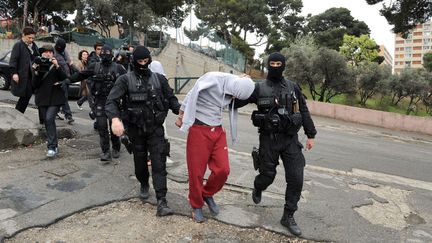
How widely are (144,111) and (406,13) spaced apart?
37.9ft

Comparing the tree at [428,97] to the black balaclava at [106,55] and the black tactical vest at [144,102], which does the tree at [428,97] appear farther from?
the black tactical vest at [144,102]

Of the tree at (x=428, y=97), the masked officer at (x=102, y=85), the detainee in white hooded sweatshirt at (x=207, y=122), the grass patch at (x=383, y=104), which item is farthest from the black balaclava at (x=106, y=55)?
the tree at (x=428, y=97)

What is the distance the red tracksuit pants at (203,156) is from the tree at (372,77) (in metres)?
17.3

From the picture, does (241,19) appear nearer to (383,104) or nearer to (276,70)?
(383,104)

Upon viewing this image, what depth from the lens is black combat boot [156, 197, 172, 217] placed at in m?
4.06

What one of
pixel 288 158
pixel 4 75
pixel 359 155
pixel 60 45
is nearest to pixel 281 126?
pixel 288 158

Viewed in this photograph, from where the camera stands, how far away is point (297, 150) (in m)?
3.94

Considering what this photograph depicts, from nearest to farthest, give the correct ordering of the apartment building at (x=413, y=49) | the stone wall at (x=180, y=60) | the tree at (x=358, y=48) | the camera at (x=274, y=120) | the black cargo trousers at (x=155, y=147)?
1. the camera at (x=274, y=120)
2. the black cargo trousers at (x=155, y=147)
3. the stone wall at (x=180, y=60)
4. the tree at (x=358, y=48)
5. the apartment building at (x=413, y=49)

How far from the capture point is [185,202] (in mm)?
4461

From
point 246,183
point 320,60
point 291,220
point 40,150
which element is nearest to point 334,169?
point 246,183

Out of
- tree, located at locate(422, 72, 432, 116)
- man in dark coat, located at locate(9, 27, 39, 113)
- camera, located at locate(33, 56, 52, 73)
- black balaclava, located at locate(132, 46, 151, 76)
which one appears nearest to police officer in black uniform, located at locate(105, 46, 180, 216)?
black balaclava, located at locate(132, 46, 151, 76)

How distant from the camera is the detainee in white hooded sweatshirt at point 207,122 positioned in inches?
152

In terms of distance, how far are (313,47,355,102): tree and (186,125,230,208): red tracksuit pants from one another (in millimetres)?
16160

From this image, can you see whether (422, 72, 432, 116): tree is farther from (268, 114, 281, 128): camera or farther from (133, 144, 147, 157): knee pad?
(133, 144, 147, 157): knee pad
